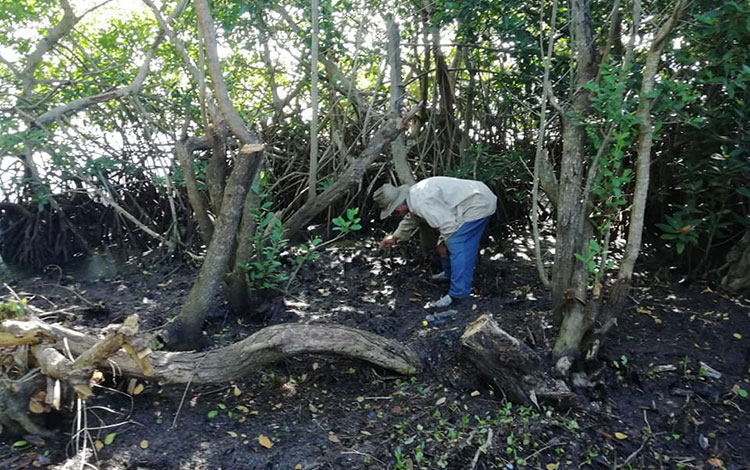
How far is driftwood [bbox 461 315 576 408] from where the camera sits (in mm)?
3375

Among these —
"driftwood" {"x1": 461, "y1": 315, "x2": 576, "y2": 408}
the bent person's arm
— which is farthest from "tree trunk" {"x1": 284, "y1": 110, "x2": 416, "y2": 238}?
"driftwood" {"x1": 461, "y1": 315, "x2": 576, "y2": 408}

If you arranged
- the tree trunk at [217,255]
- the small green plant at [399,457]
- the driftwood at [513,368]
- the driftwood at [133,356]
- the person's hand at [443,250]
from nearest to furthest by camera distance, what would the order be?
the driftwood at [133,356]
the small green plant at [399,457]
the driftwood at [513,368]
the tree trunk at [217,255]
the person's hand at [443,250]

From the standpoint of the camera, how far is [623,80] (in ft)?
10.8

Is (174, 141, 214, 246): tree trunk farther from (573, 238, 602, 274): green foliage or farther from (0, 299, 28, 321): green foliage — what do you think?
(573, 238, 602, 274): green foliage

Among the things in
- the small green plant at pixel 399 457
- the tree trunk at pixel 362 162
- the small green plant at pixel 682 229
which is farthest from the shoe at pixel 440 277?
the small green plant at pixel 399 457

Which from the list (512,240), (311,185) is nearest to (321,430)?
(311,185)

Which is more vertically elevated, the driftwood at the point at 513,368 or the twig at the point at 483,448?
the driftwood at the point at 513,368

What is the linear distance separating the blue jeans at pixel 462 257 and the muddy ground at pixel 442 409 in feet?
1.04

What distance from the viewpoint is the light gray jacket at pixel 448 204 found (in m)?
4.84

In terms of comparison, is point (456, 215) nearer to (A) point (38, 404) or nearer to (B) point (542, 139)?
(B) point (542, 139)

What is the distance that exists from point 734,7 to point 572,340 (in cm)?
199

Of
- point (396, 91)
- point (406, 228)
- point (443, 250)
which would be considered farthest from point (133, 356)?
point (396, 91)

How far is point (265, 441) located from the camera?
3133mm

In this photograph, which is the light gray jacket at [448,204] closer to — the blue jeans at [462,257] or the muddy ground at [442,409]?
the blue jeans at [462,257]
